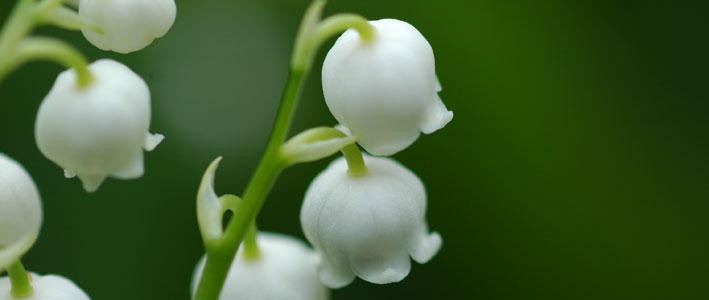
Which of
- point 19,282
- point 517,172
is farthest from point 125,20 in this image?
point 517,172

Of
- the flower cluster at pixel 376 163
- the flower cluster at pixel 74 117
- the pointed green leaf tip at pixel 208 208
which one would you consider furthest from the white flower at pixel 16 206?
the flower cluster at pixel 376 163

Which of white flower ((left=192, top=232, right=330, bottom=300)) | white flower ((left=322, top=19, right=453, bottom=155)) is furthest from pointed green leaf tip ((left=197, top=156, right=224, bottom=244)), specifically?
white flower ((left=192, top=232, right=330, bottom=300))

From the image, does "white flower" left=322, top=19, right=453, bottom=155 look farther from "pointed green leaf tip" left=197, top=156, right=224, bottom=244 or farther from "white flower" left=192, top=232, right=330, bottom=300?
"white flower" left=192, top=232, right=330, bottom=300

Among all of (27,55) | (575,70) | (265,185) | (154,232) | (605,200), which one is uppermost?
(27,55)

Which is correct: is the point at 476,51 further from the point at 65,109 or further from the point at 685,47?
the point at 65,109

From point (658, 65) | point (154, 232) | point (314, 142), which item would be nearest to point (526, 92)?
point (658, 65)

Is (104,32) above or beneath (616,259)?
above

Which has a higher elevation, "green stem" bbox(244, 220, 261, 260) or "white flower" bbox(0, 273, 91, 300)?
"white flower" bbox(0, 273, 91, 300)
